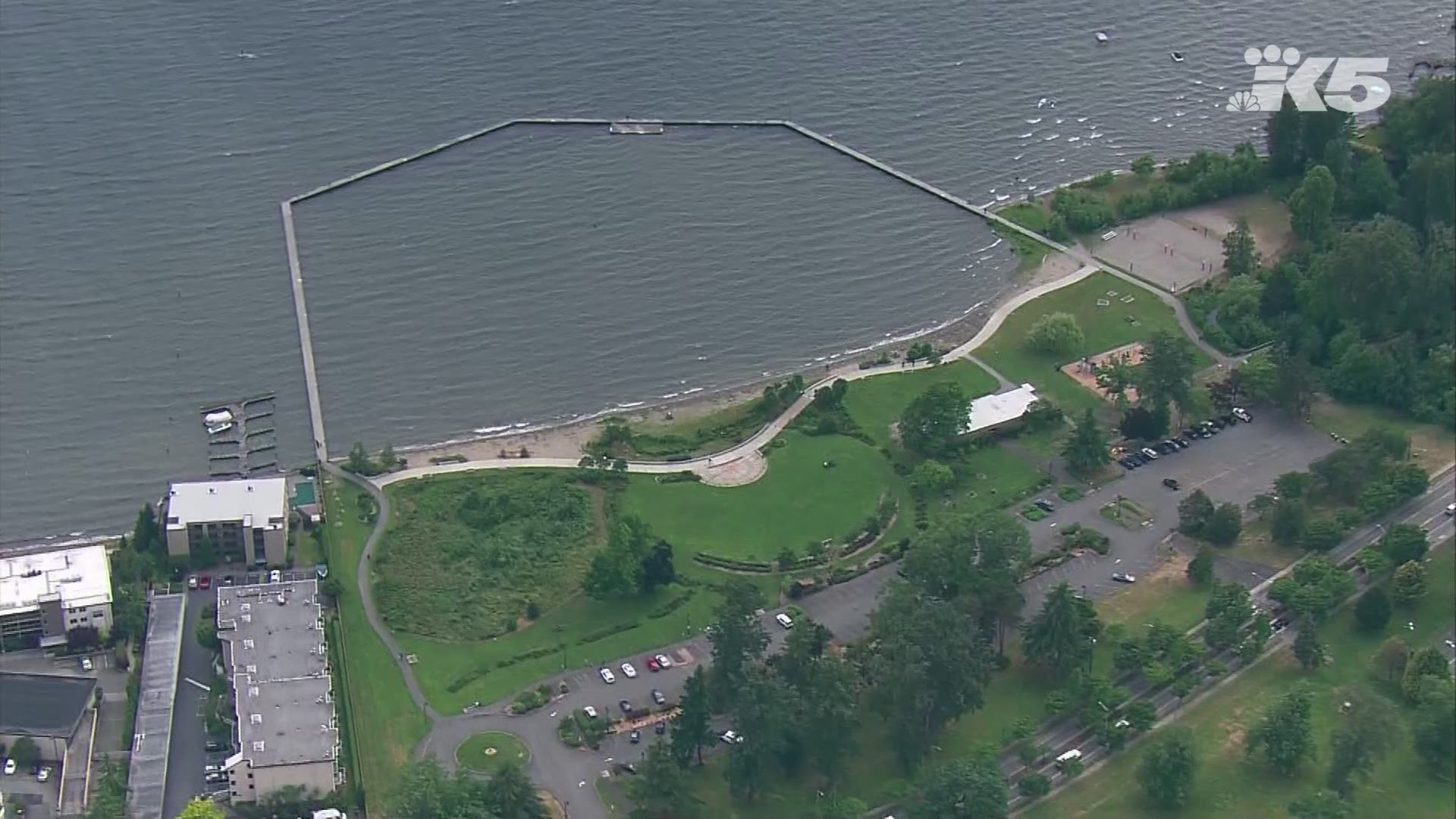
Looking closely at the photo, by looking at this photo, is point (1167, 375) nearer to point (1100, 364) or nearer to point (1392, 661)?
point (1100, 364)

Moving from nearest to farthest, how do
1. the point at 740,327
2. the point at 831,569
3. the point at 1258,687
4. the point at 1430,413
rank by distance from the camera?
the point at 1258,687, the point at 831,569, the point at 1430,413, the point at 740,327

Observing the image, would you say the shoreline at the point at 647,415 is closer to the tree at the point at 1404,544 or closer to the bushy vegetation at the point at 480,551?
the bushy vegetation at the point at 480,551

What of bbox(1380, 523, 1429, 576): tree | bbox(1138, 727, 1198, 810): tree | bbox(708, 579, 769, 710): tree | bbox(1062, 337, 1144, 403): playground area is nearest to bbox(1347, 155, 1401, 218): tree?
bbox(1062, 337, 1144, 403): playground area

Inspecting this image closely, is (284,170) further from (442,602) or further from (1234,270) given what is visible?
(1234,270)

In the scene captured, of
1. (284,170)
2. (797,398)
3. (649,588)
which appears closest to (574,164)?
(284,170)

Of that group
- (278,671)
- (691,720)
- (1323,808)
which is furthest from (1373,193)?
(278,671)

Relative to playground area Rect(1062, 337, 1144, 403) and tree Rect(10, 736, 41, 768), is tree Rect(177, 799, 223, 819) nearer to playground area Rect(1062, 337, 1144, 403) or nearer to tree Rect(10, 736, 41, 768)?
tree Rect(10, 736, 41, 768)

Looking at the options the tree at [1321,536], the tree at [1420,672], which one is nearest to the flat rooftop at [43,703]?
the tree at [1321,536]

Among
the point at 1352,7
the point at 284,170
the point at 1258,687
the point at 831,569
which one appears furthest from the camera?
the point at 1352,7
